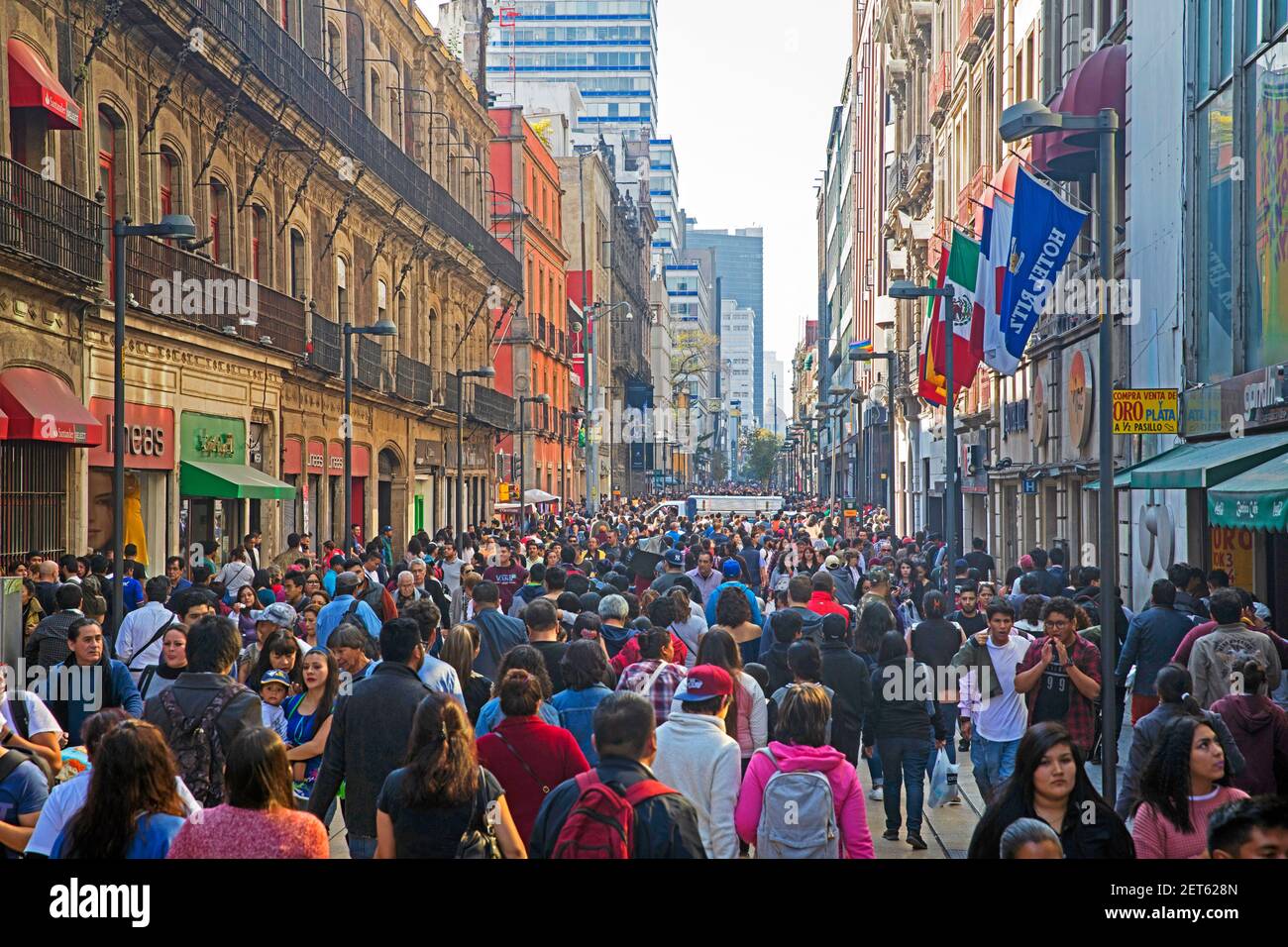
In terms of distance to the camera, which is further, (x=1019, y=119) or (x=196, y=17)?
(x=196, y=17)

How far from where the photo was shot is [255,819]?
504 cm

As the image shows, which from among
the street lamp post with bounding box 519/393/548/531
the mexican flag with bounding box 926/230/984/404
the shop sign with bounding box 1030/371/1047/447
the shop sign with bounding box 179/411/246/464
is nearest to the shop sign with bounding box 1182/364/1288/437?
the mexican flag with bounding box 926/230/984/404

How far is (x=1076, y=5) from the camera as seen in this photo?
25.4m

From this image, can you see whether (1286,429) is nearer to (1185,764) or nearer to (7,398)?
(1185,764)

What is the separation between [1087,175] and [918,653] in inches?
619

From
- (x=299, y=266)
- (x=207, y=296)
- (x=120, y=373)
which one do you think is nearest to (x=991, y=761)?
(x=120, y=373)

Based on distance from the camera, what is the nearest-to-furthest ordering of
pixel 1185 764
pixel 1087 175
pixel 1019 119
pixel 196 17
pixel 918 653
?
pixel 1185 764, pixel 918 653, pixel 1019 119, pixel 196 17, pixel 1087 175

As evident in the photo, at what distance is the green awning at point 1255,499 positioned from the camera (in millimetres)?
12875

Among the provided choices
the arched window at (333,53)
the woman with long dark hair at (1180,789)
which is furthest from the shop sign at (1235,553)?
the arched window at (333,53)

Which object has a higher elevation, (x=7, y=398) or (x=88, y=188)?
(x=88, y=188)

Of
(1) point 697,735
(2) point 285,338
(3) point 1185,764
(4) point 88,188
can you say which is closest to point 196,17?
(4) point 88,188

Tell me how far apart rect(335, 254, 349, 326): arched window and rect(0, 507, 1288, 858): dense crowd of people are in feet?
65.0

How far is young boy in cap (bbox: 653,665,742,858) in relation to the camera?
21.9 feet
